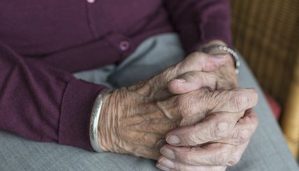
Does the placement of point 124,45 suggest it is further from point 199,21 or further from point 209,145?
point 209,145

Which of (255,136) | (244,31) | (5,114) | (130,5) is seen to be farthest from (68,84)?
(244,31)

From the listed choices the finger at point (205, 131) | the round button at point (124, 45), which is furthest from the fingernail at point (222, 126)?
the round button at point (124, 45)

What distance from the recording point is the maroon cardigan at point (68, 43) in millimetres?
798

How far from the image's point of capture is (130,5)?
98cm

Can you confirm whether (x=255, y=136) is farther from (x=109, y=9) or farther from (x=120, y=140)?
(x=109, y=9)

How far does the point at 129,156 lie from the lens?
81cm

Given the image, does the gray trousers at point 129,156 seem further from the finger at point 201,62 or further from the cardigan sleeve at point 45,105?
the finger at point 201,62

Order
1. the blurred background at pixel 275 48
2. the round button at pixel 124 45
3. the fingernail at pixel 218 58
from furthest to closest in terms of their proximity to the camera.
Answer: the blurred background at pixel 275 48 → the round button at pixel 124 45 → the fingernail at pixel 218 58

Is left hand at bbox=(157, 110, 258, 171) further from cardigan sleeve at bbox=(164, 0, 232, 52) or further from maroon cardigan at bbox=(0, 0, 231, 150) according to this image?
cardigan sleeve at bbox=(164, 0, 232, 52)

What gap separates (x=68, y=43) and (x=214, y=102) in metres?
0.34

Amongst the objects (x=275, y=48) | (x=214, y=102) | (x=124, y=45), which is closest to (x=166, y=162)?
(x=214, y=102)

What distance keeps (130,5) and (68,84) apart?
0.26 m

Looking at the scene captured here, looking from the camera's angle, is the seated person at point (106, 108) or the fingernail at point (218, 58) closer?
the seated person at point (106, 108)

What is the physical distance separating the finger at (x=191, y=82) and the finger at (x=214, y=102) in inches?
0.4
